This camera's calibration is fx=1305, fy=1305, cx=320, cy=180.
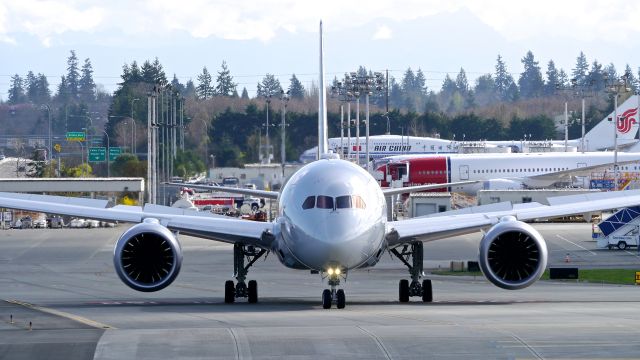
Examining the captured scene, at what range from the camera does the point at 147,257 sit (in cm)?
3416

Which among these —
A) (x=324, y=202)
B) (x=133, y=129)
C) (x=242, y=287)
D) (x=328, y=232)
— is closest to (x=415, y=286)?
(x=242, y=287)

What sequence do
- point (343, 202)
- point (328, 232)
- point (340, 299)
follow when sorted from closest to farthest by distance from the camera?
point (328, 232), point (343, 202), point (340, 299)

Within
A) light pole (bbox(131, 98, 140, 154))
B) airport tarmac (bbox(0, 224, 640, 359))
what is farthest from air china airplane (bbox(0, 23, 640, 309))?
light pole (bbox(131, 98, 140, 154))

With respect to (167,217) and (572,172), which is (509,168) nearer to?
(572,172)

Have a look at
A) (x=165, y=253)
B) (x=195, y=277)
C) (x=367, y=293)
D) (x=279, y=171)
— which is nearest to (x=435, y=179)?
(x=279, y=171)

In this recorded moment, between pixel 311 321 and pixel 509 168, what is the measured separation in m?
87.2

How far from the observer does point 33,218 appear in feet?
339

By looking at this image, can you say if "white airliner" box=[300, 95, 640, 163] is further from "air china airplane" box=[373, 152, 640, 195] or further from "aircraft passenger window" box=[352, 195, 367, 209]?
"aircraft passenger window" box=[352, 195, 367, 209]

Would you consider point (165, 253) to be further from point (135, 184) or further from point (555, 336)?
point (135, 184)

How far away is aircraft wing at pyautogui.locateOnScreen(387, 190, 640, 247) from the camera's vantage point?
35.3m

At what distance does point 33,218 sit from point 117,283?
54.8 m

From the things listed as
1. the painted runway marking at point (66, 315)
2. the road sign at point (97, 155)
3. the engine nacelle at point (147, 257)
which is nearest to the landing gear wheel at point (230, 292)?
the engine nacelle at point (147, 257)

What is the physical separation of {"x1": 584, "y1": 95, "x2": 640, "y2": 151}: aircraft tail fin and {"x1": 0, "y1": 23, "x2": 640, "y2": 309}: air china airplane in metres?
115

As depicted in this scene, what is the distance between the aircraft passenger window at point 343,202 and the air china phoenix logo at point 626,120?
123 metres
